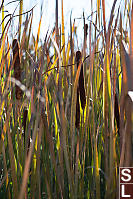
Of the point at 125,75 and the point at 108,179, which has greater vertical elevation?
the point at 125,75

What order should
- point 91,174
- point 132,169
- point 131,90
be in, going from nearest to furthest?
1. point 131,90
2. point 132,169
3. point 91,174

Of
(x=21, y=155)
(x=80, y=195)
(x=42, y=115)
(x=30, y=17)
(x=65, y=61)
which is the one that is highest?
(x=30, y=17)

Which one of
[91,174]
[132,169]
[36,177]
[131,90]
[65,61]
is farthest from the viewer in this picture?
[65,61]

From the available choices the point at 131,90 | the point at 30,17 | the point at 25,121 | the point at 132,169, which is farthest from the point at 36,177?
the point at 30,17

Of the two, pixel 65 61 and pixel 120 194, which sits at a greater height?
pixel 65 61

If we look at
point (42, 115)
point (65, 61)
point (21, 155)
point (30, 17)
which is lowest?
point (21, 155)

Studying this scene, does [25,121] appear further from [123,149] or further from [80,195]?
[123,149]

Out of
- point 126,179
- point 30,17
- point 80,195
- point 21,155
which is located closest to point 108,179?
point 126,179

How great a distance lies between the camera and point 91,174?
37.8 inches

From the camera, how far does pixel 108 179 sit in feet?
2.47

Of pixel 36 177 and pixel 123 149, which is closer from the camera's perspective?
pixel 123 149

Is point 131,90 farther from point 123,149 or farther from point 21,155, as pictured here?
point 21,155

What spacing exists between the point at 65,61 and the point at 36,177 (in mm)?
463

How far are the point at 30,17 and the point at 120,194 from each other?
77 cm
